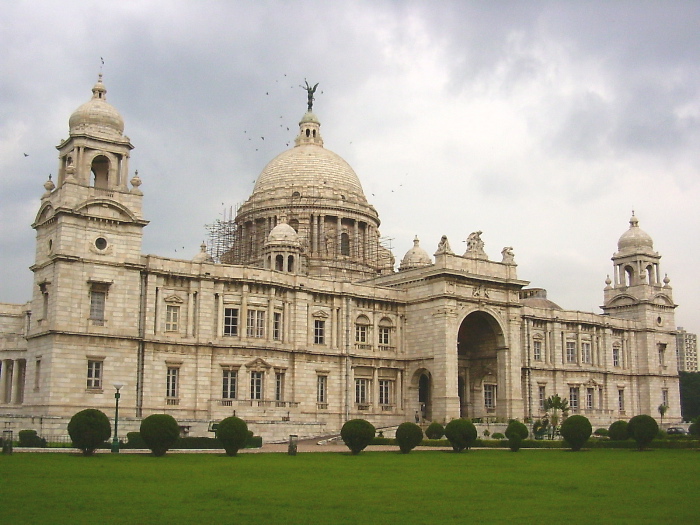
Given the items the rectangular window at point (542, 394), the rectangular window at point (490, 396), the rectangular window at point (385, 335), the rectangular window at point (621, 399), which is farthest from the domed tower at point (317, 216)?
the rectangular window at point (621, 399)

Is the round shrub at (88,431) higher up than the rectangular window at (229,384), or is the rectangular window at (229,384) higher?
the rectangular window at (229,384)

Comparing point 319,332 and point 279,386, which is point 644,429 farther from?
point 319,332

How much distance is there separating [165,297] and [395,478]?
3140 centimetres

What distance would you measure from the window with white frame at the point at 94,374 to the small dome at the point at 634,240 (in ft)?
194

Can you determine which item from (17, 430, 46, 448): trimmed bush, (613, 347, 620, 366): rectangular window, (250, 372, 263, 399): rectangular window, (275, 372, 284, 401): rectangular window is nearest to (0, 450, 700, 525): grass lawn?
(17, 430, 46, 448): trimmed bush

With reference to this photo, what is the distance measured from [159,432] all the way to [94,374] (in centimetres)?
1567

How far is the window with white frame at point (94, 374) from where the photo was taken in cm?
5028

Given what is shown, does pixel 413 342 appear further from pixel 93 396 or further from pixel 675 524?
pixel 675 524

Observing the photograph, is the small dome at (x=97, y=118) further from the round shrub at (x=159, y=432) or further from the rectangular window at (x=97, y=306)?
the round shrub at (x=159, y=432)

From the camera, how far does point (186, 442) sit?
43188 mm

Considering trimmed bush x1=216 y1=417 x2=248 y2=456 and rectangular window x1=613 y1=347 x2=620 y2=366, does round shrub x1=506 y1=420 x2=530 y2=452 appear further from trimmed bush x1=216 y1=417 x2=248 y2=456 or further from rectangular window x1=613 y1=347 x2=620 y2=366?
rectangular window x1=613 y1=347 x2=620 y2=366

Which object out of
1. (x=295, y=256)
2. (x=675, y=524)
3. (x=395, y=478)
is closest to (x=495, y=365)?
(x=295, y=256)

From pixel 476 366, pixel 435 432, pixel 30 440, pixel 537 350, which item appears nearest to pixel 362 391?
pixel 435 432

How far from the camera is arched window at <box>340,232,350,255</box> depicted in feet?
274
